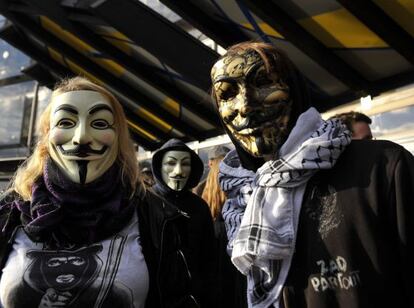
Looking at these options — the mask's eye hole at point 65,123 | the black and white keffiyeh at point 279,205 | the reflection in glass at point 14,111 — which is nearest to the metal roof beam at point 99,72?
the reflection in glass at point 14,111

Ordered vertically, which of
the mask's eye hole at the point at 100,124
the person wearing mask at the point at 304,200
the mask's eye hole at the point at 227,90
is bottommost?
the person wearing mask at the point at 304,200

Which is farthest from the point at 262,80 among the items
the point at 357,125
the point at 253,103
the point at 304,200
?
the point at 357,125

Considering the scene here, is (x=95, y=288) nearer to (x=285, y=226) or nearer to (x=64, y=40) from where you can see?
(x=285, y=226)

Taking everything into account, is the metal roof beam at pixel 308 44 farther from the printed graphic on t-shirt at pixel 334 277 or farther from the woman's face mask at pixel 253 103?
the printed graphic on t-shirt at pixel 334 277

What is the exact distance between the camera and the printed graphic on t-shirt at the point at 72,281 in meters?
1.37

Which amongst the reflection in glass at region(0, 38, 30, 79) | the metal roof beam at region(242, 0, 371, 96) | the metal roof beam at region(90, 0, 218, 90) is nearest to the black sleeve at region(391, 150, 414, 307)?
the metal roof beam at region(242, 0, 371, 96)

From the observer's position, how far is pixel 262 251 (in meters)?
1.11

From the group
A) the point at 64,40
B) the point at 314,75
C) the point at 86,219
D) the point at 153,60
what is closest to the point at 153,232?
the point at 86,219

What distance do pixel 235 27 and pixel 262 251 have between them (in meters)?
4.64

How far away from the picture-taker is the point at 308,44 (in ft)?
15.9

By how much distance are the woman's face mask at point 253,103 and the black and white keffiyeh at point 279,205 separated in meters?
0.06

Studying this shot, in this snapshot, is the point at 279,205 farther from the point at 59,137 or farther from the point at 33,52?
the point at 33,52

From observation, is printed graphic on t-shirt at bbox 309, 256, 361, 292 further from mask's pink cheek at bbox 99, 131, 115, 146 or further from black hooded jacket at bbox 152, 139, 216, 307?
black hooded jacket at bbox 152, 139, 216, 307

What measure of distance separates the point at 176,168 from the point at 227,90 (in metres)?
1.96
